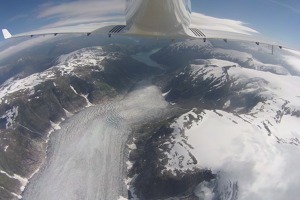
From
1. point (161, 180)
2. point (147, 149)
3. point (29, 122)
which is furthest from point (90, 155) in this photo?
point (29, 122)

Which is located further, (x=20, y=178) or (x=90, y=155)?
(x=90, y=155)

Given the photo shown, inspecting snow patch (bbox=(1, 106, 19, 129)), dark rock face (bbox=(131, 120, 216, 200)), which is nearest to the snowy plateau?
dark rock face (bbox=(131, 120, 216, 200))

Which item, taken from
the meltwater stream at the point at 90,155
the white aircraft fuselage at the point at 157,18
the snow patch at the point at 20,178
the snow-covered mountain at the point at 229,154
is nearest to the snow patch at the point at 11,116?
the meltwater stream at the point at 90,155

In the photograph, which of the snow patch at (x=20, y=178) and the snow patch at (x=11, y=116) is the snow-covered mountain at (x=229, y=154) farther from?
the snow patch at (x=11, y=116)

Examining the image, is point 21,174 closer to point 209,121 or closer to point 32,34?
point 209,121

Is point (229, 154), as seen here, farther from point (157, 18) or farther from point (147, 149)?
point (157, 18)

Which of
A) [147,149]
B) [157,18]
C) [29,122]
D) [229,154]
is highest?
[157,18]

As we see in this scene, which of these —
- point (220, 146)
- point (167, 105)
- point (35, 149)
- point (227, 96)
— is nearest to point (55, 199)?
point (35, 149)

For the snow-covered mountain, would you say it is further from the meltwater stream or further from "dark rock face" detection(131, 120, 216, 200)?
the meltwater stream
